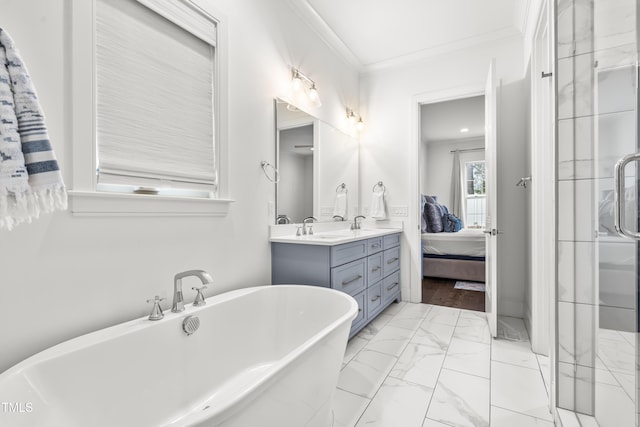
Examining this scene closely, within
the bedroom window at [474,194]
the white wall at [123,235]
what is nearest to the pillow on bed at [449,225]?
the bedroom window at [474,194]

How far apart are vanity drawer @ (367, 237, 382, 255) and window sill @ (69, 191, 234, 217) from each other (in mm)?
1326

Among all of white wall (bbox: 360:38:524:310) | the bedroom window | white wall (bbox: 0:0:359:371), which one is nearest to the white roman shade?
white wall (bbox: 0:0:359:371)

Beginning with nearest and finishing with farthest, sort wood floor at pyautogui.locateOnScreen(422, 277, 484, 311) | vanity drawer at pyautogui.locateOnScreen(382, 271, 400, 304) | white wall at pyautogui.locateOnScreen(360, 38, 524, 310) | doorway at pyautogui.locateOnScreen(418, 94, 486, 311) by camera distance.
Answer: vanity drawer at pyautogui.locateOnScreen(382, 271, 400, 304), white wall at pyautogui.locateOnScreen(360, 38, 524, 310), wood floor at pyautogui.locateOnScreen(422, 277, 484, 311), doorway at pyautogui.locateOnScreen(418, 94, 486, 311)

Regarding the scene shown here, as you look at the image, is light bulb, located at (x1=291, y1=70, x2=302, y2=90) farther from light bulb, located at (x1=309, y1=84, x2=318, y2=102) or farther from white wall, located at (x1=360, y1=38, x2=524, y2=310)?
white wall, located at (x1=360, y1=38, x2=524, y2=310)

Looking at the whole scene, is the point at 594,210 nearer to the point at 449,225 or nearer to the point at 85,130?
the point at 85,130

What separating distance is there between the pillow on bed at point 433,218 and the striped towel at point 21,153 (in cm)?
460

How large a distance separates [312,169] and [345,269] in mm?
1031

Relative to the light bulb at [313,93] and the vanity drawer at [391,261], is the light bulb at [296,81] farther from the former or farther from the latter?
the vanity drawer at [391,261]

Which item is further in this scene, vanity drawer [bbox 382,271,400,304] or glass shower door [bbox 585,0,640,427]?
vanity drawer [bbox 382,271,400,304]

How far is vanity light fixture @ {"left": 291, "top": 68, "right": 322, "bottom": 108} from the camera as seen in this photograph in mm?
2504

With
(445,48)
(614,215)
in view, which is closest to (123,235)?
(614,215)

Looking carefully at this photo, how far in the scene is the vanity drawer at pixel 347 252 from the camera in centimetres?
207

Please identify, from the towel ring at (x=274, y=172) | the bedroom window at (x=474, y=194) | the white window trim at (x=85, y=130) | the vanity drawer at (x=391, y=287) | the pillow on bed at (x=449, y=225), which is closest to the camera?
the white window trim at (x=85, y=130)

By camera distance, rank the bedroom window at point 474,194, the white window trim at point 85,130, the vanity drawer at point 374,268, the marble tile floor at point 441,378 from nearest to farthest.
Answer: the white window trim at point 85,130 < the marble tile floor at point 441,378 < the vanity drawer at point 374,268 < the bedroom window at point 474,194
